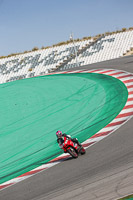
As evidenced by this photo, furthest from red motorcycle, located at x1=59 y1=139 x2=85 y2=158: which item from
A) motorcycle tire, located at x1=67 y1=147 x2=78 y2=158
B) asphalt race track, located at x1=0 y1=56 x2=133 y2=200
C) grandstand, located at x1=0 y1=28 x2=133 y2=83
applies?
grandstand, located at x1=0 y1=28 x2=133 y2=83

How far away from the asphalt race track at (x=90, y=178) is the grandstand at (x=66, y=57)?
62.5ft

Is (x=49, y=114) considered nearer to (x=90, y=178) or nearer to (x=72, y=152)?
(x=72, y=152)

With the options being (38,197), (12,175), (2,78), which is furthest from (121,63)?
(38,197)

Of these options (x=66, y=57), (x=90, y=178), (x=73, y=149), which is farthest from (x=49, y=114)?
(x=66, y=57)

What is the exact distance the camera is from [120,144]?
987 centimetres

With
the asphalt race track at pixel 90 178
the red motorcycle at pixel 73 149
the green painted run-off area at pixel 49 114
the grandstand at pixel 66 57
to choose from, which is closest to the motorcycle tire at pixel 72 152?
the red motorcycle at pixel 73 149

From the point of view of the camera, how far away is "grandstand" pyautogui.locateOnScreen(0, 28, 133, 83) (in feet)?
95.3

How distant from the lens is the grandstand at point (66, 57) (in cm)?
2905

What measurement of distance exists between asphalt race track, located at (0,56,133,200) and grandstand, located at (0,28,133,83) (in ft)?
62.5

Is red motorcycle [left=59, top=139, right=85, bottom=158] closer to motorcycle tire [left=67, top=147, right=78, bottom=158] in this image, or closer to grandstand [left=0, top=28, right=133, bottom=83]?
motorcycle tire [left=67, top=147, right=78, bottom=158]

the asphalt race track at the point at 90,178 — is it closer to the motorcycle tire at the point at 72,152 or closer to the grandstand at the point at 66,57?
the motorcycle tire at the point at 72,152

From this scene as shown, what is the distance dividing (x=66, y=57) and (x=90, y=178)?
81.6 feet

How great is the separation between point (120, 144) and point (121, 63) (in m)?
14.6

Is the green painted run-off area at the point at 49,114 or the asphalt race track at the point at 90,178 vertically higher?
the green painted run-off area at the point at 49,114
